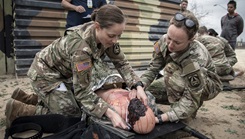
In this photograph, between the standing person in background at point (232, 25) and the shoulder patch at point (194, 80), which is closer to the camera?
the shoulder patch at point (194, 80)

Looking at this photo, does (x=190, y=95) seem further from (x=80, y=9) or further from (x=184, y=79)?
(x=80, y=9)

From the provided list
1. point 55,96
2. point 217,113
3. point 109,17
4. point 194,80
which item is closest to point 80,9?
point 55,96

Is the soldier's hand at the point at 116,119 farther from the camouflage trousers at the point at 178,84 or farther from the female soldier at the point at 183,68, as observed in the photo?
the camouflage trousers at the point at 178,84

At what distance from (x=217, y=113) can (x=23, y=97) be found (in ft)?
9.52

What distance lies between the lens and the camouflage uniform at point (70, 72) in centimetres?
225

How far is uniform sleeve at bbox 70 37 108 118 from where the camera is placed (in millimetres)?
2217

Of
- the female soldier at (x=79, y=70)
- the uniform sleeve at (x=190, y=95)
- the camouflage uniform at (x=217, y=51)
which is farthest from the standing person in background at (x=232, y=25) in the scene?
the female soldier at (x=79, y=70)

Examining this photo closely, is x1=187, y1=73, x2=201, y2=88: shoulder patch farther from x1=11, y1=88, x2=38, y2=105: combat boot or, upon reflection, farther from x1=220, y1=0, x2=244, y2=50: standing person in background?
x1=220, y1=0, x2=244, y2=50: standing person in background

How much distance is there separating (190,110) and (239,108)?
1.95 m

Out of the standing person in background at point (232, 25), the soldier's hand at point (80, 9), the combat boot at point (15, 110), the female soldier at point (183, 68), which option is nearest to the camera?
the female soldier at point (183, 68)

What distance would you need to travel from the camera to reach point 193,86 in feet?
8.29

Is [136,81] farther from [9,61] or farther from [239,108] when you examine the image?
[9,61]

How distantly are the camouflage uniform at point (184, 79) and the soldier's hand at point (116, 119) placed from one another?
53 cm

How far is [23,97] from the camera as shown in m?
3.13
